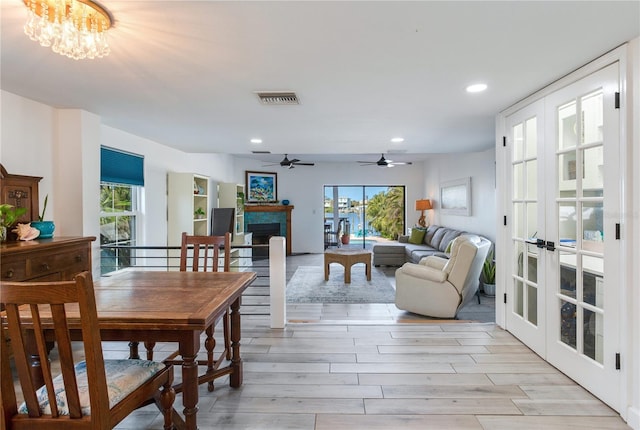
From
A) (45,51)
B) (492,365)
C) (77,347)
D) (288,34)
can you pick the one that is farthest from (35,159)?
(492,365)

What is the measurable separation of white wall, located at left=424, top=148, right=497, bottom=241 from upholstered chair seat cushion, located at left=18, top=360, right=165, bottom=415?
5557mm

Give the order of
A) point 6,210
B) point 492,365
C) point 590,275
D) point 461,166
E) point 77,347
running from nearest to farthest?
point 590,275, point 6,210, point 492,365, point 77,347, point 461,166

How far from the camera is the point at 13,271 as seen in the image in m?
2.29

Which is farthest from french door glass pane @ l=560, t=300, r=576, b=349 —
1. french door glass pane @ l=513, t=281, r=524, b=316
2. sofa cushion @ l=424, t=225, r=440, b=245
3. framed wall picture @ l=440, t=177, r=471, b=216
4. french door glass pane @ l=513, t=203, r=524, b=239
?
sofa cushion @ l=424, t=225, r=440, b=245

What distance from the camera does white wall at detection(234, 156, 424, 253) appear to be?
9.50 metres

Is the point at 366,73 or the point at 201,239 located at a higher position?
the point at 366,73

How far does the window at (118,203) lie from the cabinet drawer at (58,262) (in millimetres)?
729

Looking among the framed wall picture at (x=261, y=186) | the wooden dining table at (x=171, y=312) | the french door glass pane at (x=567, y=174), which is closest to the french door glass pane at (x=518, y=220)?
the french door glass pane at (x=567, y=174)

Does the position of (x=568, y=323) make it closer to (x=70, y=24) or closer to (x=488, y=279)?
(x=488, y=279)

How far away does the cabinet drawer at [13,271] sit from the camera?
2.21 meters

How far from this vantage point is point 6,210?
2430 millimetres

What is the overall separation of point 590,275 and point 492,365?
95cm

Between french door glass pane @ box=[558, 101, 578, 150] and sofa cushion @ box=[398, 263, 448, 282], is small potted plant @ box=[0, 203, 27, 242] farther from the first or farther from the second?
french door glass pane @ box=[558, 101, 578, 150]

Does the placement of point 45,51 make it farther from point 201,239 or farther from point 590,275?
point 590,275
